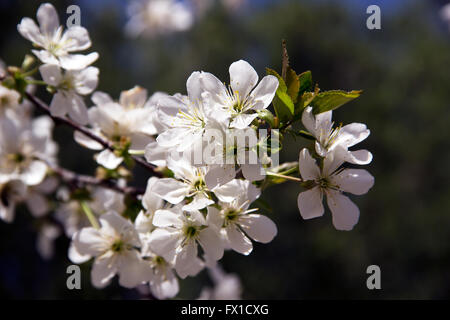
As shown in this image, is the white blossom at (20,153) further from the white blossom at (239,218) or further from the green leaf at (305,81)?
the green leaf at (305,81)

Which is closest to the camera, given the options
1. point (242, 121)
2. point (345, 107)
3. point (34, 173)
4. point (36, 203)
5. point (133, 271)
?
point (242, 121)

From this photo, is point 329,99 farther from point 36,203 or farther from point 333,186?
point 36,203

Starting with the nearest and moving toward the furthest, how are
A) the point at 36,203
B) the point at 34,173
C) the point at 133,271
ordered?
1. the point at 133,271
2. the point at 34,173
3. the point at 36,203

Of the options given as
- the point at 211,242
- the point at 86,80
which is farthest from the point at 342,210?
the point at 86,80

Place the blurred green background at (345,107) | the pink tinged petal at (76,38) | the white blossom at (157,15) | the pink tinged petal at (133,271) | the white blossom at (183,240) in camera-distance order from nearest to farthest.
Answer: the white blossom at (183,240), the pink tinged petal at (133,271), the pink tinged petal at (76,38), the white blossom at (157,15), the blurred green background at (345,107)

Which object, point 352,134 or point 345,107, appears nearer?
point 352,134

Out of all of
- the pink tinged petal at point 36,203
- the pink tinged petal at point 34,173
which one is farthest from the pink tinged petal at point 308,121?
the pink tinged petal at point 36,203
